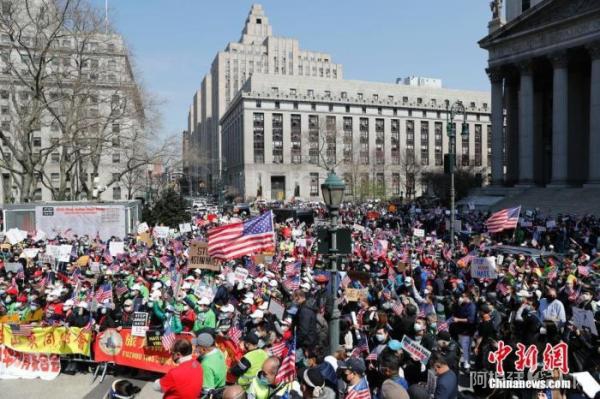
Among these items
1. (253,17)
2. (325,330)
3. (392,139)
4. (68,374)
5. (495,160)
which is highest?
(253,17)

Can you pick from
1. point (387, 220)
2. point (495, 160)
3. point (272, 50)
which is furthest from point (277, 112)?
point (387, 220)

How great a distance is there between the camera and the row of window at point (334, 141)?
340 feet

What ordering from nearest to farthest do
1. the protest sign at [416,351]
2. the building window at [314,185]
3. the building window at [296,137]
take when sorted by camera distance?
the protest sign at [416,351]
the building window at [296,137]
the building window at [314,185]

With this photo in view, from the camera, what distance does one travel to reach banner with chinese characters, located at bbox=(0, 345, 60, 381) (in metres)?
10.8

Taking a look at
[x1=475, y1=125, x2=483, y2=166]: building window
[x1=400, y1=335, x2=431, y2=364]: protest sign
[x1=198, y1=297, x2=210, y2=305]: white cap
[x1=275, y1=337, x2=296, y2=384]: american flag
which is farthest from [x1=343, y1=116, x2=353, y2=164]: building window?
[x1=275, y1=337, x2=296, y2=384]: american flag

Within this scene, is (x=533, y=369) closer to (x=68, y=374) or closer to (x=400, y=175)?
(x=68, y=374)

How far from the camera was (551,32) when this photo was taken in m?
42.2

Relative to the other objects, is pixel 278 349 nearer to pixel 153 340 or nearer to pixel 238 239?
pixel 153 340

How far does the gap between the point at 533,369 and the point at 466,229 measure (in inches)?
950

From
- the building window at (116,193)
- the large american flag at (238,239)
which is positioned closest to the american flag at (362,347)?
the large american flag at (238,239)

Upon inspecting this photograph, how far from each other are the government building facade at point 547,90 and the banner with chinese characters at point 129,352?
38343mm

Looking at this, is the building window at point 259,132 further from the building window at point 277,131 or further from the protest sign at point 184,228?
the protest sign at point 184,228

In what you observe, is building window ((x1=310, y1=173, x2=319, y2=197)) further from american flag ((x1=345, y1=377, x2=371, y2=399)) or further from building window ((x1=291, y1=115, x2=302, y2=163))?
american flag ((x1=345, y1=377, x2=371, y2=399))

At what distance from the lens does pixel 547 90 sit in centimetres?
4916
